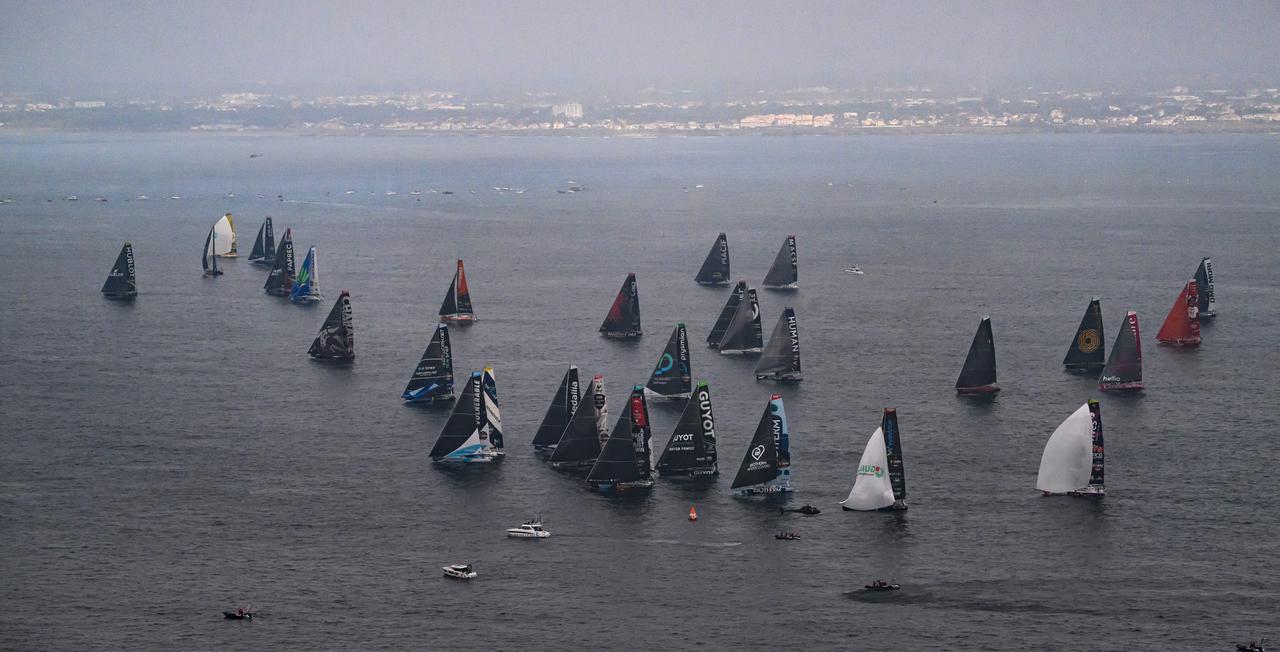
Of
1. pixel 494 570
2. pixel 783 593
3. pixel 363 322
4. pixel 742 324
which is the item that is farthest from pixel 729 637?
pixel 363 322

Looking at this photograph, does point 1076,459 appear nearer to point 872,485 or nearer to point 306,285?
point 872,485

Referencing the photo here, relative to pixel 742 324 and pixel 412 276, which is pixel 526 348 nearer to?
pixel 742 324

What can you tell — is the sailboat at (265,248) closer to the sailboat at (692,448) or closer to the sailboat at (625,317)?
the sailboat at (625,317)

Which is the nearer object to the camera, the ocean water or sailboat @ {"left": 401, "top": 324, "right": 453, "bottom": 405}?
the ocean water

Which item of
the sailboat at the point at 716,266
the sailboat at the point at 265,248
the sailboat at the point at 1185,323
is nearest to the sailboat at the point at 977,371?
the sailboat at the point at 1185,323

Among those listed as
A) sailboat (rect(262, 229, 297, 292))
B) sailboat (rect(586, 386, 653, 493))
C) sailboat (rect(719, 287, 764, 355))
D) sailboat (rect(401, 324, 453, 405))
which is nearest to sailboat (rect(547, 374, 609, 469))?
sailboat (rect(586, 386, 653, 493))

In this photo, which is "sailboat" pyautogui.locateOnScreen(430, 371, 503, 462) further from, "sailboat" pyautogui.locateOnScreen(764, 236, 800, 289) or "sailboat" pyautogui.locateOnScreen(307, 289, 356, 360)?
"sailboat" pyautogui.locateOnScreen(764, 236, 800, 289)

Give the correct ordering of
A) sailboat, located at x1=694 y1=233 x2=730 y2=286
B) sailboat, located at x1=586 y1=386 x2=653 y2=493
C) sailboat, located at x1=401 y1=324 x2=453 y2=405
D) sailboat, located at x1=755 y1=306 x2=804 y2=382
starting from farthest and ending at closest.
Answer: sailboat, located at x1=694 y1=233 x2=730 y2=286
sailboat, located at x1=755 y1=306 x2=804 y2=382
sailboat, located at x1=401 y1=324 x2=453 y2=405
sailboat, located at x1=586 y1=386 x2=653 y2=493
